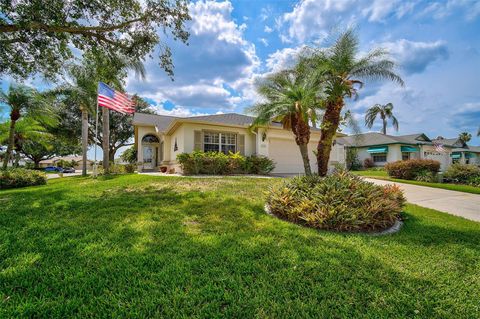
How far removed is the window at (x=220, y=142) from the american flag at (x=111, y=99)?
5.00m

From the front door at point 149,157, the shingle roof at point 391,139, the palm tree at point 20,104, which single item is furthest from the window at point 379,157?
the palm tree at point 20,104

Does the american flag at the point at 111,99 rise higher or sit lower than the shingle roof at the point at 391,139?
higher

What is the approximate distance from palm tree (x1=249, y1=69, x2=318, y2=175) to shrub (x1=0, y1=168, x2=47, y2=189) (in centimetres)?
1289

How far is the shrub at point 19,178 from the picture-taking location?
36.5 feet

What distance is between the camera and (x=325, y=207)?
4727 mm

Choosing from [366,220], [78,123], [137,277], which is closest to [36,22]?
[137,277]

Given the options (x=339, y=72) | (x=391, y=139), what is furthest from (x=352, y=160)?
(x=339, y=72)

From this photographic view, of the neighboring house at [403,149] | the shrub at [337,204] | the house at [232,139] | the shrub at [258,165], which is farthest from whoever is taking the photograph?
the neighboring house at [403,149]

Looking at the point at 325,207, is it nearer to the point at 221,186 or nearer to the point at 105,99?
the point at 221,186

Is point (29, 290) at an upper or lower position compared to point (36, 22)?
lower

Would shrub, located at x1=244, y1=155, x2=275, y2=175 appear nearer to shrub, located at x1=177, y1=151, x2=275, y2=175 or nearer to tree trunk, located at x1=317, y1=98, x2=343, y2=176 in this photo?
shrub, located at x1=177, y1=151, x2=275, y2=175

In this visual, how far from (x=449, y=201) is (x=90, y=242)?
11.2m

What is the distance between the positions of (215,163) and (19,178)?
10.3 metres

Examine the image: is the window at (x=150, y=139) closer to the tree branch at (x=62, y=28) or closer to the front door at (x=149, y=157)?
the front door at (x=149, y=157)
